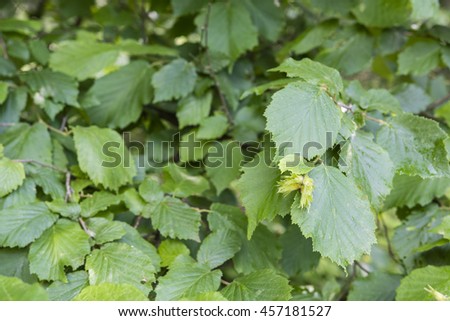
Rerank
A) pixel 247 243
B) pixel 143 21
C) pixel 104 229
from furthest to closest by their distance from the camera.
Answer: pixel 143 21
pixel 247 243
pixel 104 229

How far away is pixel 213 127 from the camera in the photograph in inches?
66.1

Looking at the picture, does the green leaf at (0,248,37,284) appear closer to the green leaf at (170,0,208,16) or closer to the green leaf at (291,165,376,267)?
the green leaf at (291,165,376,267)

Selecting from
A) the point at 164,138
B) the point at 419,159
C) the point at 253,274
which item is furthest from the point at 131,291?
the point at 164,138

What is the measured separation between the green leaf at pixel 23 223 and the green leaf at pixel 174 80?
57cm

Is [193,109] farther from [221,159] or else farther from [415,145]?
[415,145]

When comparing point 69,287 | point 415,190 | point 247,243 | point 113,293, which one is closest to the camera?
point 113,293

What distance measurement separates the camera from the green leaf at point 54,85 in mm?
1620

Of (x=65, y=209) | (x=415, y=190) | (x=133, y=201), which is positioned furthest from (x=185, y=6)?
(x=415, y=190)

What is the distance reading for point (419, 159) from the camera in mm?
1168

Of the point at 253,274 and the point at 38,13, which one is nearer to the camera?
the point at 253,274

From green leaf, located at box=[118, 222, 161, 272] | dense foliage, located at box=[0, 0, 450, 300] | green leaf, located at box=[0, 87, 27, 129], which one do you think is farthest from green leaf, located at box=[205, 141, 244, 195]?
green leaf, located at box=[0, 87, 27, 129]

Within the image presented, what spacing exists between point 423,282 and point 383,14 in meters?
0.99
